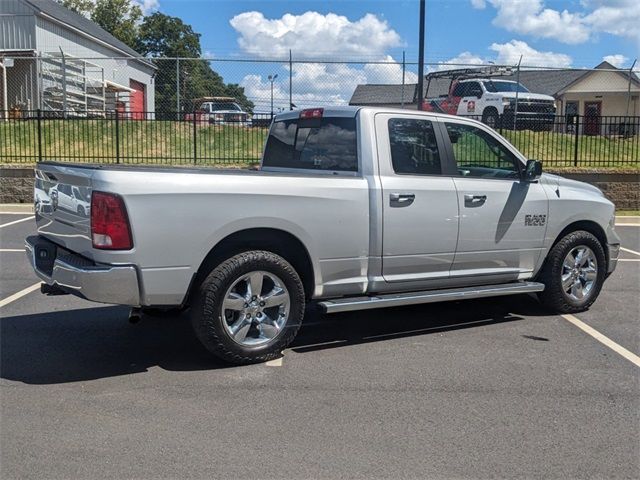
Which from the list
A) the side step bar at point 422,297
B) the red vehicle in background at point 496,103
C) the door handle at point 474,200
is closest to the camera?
the side step bar at point 422,297

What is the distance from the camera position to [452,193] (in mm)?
5555

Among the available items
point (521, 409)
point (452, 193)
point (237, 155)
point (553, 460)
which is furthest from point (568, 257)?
point (237, 155)

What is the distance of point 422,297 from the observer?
543cm

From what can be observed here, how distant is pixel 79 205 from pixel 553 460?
332 cm

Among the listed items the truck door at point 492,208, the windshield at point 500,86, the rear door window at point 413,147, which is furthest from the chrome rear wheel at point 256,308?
the windshield at point 500,86

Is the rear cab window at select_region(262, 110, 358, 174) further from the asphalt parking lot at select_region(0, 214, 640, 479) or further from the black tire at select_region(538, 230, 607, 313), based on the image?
the black tire at select_region(538, 230, 607, 313)

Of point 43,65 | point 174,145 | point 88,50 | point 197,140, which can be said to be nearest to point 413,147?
point 174,145

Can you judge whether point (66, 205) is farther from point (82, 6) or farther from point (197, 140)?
point (82, 6)

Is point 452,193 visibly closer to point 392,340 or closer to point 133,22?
point 392,340

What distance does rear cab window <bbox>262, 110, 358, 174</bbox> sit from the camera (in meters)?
5.48

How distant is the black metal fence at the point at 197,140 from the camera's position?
17.8 meters

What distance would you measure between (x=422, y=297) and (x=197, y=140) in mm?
14674

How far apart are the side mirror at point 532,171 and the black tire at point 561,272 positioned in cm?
73

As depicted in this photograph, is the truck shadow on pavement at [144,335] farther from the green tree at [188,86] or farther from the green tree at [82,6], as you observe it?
the green tree at [82,6]
